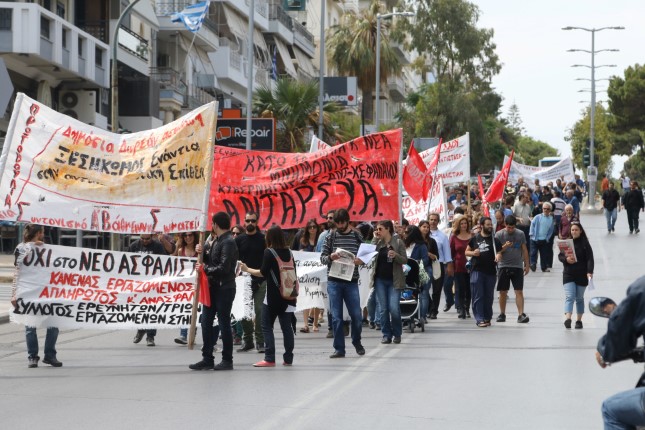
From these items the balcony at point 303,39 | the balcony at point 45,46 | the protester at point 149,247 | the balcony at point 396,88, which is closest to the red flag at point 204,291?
the protester at point 149,247

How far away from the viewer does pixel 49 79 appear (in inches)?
1449

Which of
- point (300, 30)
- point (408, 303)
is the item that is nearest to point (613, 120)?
point (300, 30)

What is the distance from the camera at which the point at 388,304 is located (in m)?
16.4

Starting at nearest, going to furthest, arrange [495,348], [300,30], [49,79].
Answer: [495,348] → [49,79] → [300,30]

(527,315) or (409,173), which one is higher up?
(409,173)

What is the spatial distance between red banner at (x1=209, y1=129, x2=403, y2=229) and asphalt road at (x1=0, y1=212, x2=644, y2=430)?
179 centimetres

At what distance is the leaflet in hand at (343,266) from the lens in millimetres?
14922

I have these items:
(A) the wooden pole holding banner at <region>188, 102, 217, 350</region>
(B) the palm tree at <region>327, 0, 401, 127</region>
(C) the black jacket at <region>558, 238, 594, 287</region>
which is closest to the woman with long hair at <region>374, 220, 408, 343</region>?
(A) the wooden pole holding banner at <region>188, 102, 217, 350</region>

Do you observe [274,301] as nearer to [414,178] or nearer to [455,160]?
[414,178]

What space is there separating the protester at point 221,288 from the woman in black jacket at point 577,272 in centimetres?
656

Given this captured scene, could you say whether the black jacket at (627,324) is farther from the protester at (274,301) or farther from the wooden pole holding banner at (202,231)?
the wooden pole holding banner at (202,231)

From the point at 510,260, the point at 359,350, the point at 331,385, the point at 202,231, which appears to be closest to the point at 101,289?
the point at 202,231

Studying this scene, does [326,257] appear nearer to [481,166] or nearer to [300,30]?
[300,30]

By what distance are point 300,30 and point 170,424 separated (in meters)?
61.8
